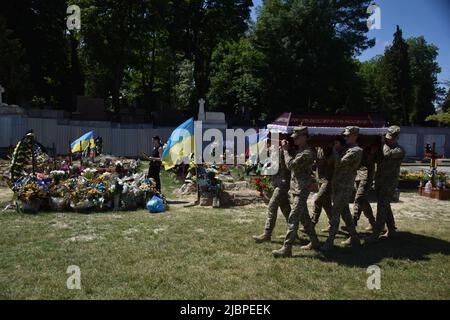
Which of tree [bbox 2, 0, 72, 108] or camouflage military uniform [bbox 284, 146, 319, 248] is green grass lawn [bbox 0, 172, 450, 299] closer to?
camouflage military uniform [bbox 284, 146, 319, 248]

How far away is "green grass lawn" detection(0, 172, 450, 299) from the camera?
506cm

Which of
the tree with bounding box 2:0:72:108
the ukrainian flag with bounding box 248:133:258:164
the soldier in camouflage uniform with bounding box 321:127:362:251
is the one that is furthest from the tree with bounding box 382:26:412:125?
the soldier in camouflage uniform with bounding box 321:127:362:251

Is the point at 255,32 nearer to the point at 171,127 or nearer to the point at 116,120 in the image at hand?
A: the point at 171,127

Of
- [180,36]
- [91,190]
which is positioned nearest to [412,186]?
[91,190]

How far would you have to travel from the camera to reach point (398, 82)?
49031mm

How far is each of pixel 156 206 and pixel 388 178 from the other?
17.3 feet

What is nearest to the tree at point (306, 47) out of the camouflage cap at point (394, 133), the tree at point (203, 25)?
the tree at point (203, 25)

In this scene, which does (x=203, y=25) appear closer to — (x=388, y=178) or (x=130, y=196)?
(x=130, y=196)

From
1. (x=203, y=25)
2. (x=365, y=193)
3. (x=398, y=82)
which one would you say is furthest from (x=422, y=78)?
(x=365, y=193)

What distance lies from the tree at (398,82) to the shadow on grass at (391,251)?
44049 mm

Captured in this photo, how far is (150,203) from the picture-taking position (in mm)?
10047

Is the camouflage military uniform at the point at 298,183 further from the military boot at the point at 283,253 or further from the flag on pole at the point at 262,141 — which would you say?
the flag on pole at the point at 262,141

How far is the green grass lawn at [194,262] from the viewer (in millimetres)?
5062
